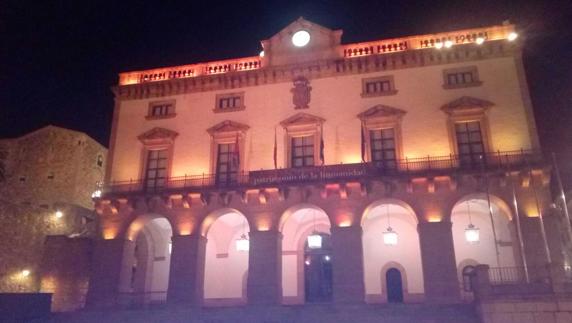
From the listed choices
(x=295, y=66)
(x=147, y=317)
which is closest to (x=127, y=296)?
(x=147, y=317)

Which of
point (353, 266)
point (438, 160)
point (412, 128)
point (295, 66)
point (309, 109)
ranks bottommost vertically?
point (353, 266)

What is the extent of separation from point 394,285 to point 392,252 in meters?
1.75

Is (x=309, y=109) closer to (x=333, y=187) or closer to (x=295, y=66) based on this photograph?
(x=295, y=66)

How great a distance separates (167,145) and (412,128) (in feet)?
45.7

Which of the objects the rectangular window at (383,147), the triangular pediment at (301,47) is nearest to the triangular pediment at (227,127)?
the triangular pediment at (301,47)

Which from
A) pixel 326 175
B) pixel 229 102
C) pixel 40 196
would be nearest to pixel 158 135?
pixel 229 102

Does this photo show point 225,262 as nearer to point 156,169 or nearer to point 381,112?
point 156,169

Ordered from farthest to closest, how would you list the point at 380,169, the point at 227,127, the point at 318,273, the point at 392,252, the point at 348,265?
the point at 227,127 → the point at 318,273 → the point at 392,252 → the point at 380,169 → the point at 348,265

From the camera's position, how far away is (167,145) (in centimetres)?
2714

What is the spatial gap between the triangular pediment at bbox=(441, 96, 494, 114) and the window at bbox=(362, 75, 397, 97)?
308 cm

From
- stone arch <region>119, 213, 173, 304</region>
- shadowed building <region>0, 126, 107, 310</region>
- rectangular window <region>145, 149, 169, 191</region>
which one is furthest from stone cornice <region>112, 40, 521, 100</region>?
shadowed building <region>0, 126, 107, 310</region>

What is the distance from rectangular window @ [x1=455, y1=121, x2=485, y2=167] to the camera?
2339 cm

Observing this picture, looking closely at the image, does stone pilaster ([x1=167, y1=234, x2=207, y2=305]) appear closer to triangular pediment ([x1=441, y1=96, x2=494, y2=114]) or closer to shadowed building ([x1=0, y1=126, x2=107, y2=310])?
shadowed building ([x1=0, y1=126, x2=107, y2=310])

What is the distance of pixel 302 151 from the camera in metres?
A: 25.5
